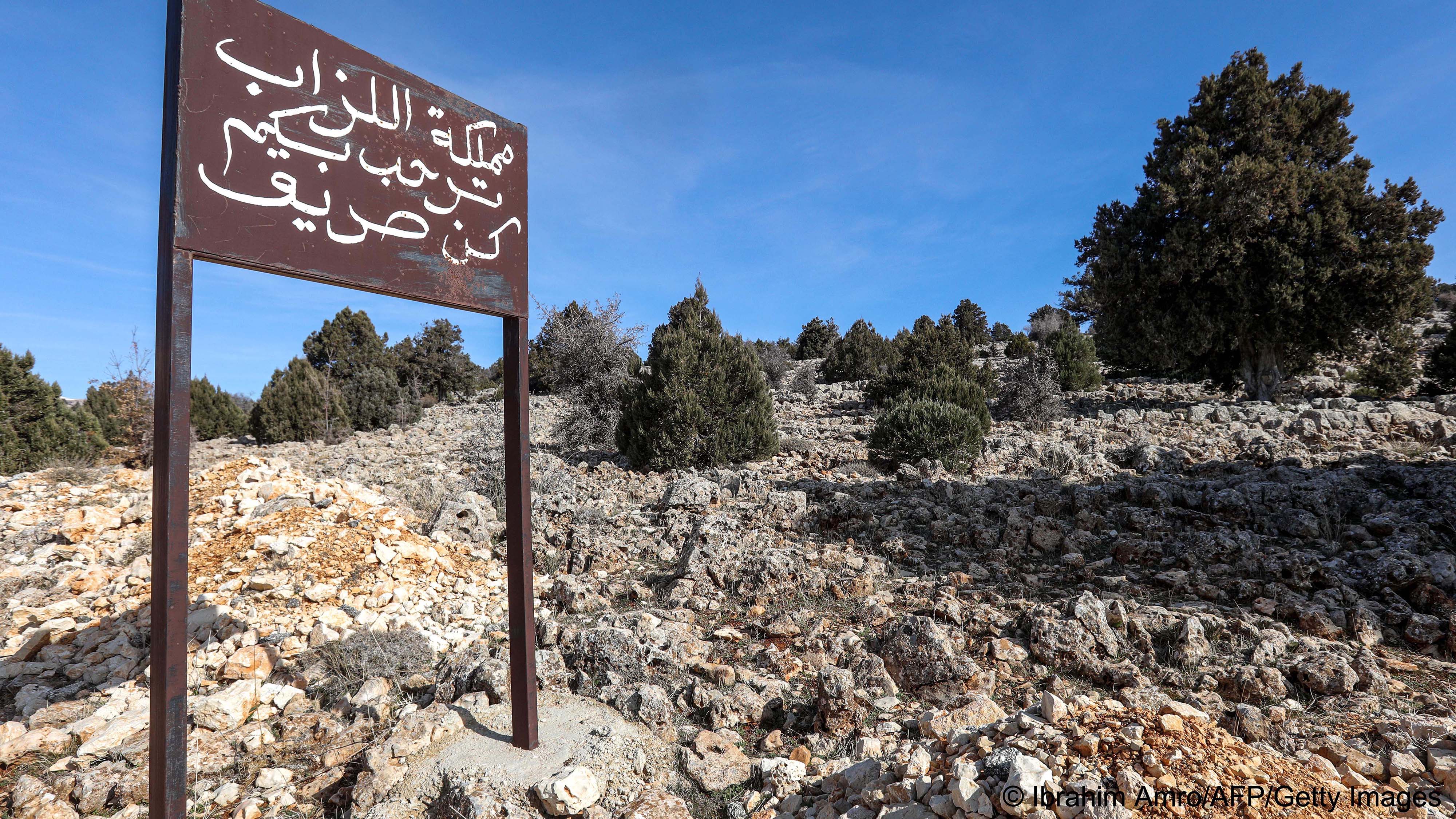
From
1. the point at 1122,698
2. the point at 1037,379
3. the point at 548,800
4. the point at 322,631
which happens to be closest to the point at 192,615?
the point at 322,631

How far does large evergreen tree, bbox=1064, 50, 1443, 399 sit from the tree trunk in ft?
0.10

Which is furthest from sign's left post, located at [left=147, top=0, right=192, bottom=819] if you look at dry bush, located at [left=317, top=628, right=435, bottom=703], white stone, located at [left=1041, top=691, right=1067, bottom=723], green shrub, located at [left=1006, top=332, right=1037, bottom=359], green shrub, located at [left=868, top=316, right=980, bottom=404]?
green shrub, located at [left=1006, top=332, right=1037, bottom=359]

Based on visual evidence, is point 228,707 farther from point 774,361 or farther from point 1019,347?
point 1019,347

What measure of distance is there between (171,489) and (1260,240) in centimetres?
1925

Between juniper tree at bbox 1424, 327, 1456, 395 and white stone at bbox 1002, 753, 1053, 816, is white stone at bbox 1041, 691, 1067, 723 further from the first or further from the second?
juniper tree at bbox 1424, 327, 1456, 395

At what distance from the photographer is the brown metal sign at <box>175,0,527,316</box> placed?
7.40 ft

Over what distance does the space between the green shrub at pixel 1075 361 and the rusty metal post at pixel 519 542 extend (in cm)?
1832

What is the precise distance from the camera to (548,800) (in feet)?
9.02

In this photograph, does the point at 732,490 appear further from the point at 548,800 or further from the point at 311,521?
the point at 548,800

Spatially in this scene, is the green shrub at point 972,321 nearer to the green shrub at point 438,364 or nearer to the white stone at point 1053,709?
the green shrub at point 438,364

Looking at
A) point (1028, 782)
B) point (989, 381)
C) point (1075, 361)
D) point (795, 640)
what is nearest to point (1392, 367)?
point (1075, 361)

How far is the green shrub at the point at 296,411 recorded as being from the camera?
16.8 m

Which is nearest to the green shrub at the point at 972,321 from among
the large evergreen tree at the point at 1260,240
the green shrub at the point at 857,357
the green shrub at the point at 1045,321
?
the green shrub at the point at 1045,321

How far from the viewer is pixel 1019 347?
2475cm
